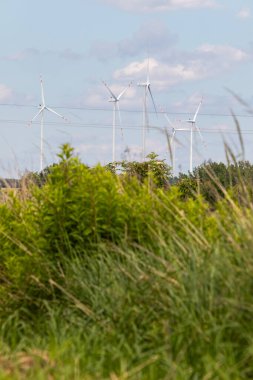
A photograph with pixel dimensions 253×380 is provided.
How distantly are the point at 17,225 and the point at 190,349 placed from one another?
389cm

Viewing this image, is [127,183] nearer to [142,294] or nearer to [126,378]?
[142,294]

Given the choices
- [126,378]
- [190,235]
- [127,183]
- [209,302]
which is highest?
[127,183]

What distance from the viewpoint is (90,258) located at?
9555mm

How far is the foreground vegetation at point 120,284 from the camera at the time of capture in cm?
687

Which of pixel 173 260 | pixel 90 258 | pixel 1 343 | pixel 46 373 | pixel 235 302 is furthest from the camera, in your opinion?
pixel 90 258

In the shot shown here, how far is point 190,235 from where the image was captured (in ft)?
29.5

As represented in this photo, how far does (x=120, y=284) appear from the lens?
833 cm

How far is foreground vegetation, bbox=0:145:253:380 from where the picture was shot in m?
6.87

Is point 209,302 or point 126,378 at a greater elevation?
point 209,302

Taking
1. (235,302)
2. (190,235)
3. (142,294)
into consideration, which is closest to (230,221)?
(190,235)

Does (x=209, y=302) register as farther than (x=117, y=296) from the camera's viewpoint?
No

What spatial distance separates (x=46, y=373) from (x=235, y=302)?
163 centimetres

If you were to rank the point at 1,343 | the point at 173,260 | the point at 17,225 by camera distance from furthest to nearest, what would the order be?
1. the point at 17,225
2. the point at 173,260
3. the point at 1,343

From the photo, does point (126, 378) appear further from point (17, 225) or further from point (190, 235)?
point (17, 225)
